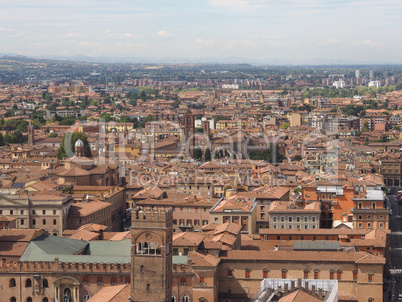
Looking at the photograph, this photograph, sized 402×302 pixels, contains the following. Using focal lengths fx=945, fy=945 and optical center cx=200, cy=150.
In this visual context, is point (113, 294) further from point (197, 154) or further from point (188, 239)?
point (197, 154)

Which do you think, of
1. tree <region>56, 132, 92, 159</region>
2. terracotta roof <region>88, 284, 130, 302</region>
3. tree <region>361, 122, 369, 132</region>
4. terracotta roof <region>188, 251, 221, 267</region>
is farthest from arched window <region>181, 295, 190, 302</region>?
tree <region>361, 122, 369, 132</region>

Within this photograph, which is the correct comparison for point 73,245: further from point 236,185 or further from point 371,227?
point 236,185

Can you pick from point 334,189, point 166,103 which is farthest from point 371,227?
point 166,103

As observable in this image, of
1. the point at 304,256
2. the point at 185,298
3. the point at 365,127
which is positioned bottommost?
the point at 365,127

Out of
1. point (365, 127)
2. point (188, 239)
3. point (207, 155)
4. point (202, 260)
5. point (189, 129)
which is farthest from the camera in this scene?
point (365, 127)

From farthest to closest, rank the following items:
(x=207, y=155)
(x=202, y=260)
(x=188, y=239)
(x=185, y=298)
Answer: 1. (x=207, y=155)
2. (x=188, y=239)
3. (x=202, y=260)
4. (x=185, y=298)

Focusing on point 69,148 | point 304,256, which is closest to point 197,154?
point 69,148

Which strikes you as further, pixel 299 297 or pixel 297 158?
pixel 297 158

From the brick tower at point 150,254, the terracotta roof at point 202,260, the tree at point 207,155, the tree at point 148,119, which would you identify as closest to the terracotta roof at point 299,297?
the brick tower at point 150,254

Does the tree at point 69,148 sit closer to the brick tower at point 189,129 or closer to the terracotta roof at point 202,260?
the brick tower at point 189,129
